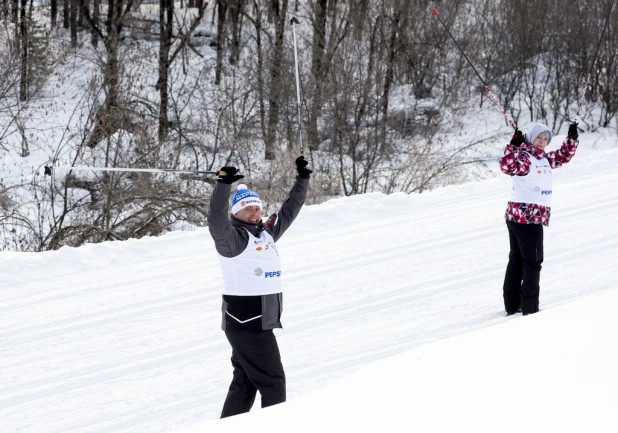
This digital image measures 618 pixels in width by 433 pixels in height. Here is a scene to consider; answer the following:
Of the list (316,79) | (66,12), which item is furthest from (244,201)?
(66,12)

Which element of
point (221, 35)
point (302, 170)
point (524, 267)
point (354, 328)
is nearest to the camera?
point (302, 170)

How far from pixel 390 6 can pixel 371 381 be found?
17599 millimetres

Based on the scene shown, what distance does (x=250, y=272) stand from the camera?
411 centimetres

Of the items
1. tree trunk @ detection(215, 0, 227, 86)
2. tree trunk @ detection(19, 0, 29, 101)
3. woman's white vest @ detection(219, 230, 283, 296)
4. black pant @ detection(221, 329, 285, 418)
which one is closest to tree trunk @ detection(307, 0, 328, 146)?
tree trunk @ detection(215, 0, 227, 86)

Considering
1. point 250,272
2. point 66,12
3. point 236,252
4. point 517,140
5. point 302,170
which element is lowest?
point 250,272

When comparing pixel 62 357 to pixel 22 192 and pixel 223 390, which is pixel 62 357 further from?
pixel 22 192

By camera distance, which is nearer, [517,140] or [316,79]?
[517,140]

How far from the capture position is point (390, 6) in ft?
64.8

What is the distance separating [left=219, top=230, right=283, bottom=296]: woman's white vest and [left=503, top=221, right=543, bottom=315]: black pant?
2483 millimetres

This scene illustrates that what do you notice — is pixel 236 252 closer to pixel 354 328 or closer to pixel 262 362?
pixel 262 362

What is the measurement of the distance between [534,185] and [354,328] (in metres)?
1.82

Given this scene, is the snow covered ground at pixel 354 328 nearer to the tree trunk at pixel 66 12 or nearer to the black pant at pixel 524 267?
the black pant at pixel 524 267

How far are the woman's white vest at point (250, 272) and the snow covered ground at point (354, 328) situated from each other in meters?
0.73

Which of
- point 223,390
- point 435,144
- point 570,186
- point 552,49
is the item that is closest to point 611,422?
point 223,390
